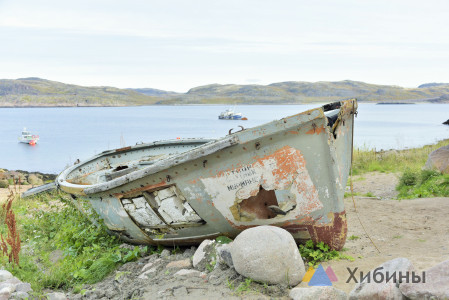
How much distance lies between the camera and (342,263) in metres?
4.66

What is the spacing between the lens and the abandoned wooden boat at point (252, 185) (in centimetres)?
452

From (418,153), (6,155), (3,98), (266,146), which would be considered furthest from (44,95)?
(266,146)

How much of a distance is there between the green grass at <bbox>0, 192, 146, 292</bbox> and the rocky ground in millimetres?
234

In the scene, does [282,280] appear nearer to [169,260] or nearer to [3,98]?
[169,260]

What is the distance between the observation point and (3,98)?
96.9m

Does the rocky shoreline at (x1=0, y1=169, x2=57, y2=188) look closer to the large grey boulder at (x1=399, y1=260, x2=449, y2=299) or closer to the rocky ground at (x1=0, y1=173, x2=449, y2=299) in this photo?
the rocky ground at (x1=0, y1=173, x2=449, y2=299)

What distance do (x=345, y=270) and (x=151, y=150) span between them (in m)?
5.85

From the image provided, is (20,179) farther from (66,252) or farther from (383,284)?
(383,284)

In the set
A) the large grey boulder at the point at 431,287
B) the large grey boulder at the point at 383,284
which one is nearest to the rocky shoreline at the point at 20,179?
the large grey boulder at the point at 383,284

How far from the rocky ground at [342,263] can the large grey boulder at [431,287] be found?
0.74m

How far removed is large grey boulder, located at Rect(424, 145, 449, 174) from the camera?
9.56 meters

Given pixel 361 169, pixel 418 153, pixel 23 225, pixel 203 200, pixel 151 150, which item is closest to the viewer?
pixel 203 200

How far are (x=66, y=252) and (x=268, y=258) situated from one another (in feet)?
10.6

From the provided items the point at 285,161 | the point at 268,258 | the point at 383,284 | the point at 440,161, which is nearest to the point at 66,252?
the point at 268,258
